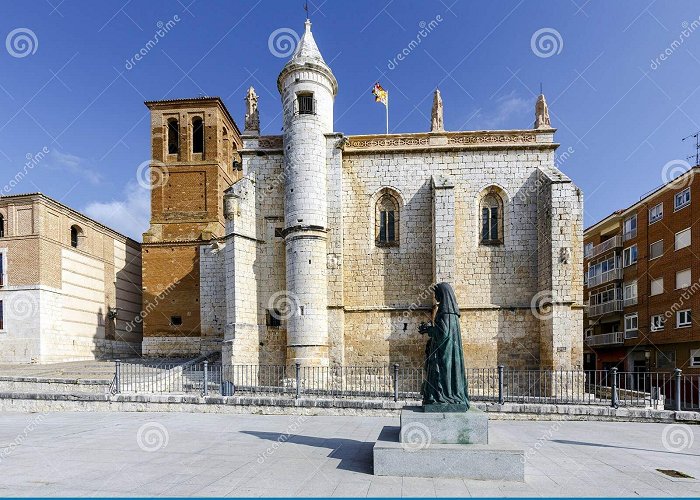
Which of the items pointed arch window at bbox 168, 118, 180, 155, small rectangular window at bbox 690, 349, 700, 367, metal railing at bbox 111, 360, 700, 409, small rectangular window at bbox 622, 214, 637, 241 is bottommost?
small rectangular window at bbox 690, 349, 700, 367

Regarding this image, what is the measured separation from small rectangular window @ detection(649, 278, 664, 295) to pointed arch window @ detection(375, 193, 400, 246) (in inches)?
725

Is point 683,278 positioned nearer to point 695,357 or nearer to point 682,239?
point 682,239

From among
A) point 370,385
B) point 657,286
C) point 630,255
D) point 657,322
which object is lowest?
point 370,385

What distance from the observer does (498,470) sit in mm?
5645

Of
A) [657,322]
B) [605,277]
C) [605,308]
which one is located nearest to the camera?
[657,322]

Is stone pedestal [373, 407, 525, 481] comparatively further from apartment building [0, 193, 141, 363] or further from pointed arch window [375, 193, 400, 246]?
apartment building [0, 193, 141, 363]

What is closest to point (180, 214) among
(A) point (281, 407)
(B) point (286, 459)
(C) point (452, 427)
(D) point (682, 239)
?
(A) point (281, 407)

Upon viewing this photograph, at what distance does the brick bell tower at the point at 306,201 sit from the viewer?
710 inches

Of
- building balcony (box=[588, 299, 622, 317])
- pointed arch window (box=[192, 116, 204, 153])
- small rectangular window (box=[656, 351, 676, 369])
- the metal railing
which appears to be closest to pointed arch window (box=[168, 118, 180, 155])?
pointed arch window (box=[192, 116, 204, 153])

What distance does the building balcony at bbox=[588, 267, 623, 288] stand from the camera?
30422 millimetres

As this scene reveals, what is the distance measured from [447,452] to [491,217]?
16076mm

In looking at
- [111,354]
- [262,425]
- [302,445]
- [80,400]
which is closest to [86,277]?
[111,354]

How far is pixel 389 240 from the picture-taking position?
66.6ft

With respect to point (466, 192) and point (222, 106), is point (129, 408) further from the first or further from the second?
point (222, 106)
